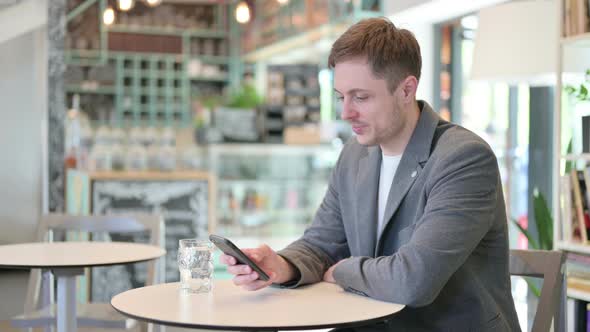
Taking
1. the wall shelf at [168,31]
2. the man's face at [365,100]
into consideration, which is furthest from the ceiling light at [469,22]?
the wall shelf at [168,31]

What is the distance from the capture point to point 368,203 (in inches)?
86.7

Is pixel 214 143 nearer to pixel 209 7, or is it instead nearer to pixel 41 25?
pixel 41 25

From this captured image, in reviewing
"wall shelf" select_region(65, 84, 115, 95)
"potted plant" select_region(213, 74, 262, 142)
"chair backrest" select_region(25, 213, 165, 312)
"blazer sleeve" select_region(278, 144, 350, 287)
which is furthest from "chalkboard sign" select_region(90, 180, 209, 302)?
"wall shelf" select_region(65, 84, 115, 95)

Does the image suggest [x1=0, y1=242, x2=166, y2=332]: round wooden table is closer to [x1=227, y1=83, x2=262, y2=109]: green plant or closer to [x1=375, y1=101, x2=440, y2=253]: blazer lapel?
[x1=375, y1=101, x2=440, y2=253]: blazer lapel

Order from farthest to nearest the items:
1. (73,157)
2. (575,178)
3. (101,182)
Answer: (73,157) < (101,182) < (575,178)

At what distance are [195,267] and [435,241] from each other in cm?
62

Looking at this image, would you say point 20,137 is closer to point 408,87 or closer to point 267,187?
point 267,187

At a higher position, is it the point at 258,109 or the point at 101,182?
the point at 258,109

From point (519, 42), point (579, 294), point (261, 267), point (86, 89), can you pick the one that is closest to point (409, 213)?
point (261, 267)

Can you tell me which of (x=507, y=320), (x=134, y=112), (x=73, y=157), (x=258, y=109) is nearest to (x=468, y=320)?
(x=507, y=320)

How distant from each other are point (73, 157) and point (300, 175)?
1896 millimetres

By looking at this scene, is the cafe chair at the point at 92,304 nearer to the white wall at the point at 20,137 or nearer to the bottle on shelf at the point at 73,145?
the bottle on shelf at the point at 73,145

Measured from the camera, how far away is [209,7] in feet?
42.8

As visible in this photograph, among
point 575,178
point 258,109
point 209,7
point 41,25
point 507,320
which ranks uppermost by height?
point 209,7
